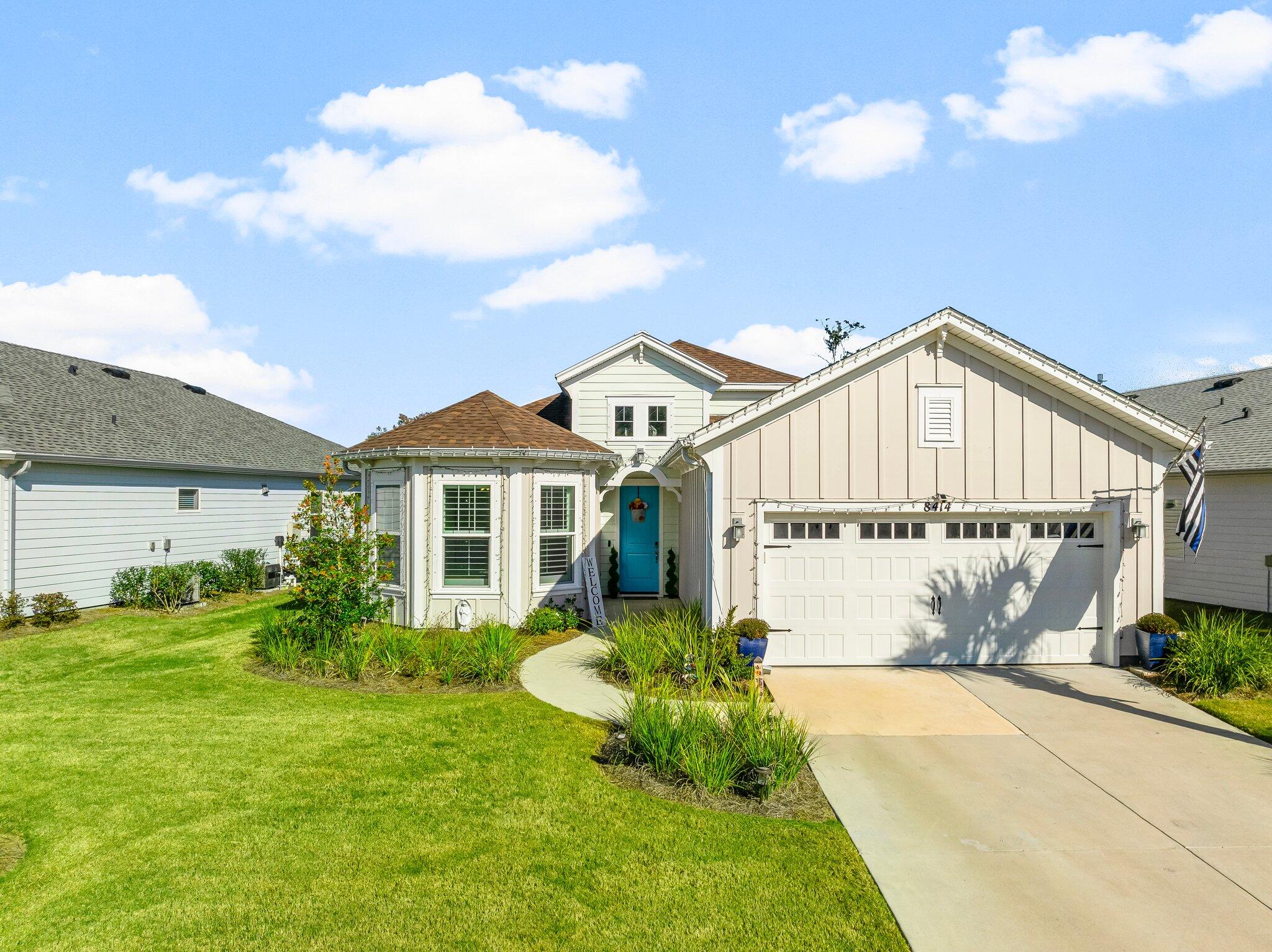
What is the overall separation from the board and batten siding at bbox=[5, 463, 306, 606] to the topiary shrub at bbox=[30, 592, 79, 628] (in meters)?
0.38

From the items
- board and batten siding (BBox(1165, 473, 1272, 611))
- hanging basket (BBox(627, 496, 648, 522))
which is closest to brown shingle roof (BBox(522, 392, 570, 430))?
hanging basket (BBox(627, 496, 648, 522))

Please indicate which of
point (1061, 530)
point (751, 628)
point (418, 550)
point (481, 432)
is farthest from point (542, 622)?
point (1061, 530)

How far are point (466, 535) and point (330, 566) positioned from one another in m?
2.68

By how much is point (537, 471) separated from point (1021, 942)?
32.1ft

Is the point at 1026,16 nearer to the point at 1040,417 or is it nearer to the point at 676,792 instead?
the point at 1040,417

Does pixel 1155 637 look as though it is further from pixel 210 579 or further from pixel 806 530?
pixel 210 579

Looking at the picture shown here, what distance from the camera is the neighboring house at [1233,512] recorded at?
540 inches

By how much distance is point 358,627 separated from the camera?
10.7 metres

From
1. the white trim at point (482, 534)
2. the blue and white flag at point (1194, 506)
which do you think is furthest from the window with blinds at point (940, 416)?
the white trim at point (482, 534)

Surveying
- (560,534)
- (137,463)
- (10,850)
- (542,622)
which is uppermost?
(137,463)

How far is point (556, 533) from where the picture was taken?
12719mm

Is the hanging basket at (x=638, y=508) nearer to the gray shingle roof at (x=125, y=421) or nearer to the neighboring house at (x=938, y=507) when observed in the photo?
the neighboring house at (x=938, y=507)

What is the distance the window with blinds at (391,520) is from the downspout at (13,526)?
6396 millimetres

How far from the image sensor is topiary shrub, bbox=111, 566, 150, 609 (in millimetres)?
14477
